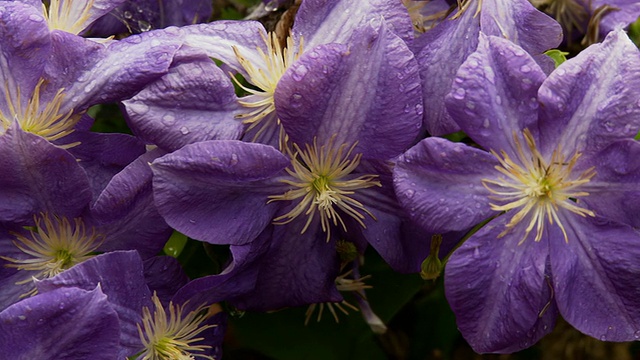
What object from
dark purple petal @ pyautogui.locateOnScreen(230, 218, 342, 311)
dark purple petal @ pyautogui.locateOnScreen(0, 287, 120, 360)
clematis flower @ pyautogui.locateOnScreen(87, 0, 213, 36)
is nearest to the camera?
dark purple petal @ pyautogui.locateOnScreen(0, 287, 120, 360)

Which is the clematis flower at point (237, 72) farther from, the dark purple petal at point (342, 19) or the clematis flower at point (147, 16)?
the clematis flower at point (147, 16)

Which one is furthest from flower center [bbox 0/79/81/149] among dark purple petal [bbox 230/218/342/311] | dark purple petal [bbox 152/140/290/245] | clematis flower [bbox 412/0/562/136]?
clematis flower [bbox 412/0/562/136]

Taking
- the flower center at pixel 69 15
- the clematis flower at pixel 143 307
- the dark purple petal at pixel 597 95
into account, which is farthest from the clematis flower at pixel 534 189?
the flower center at pixel 69 15

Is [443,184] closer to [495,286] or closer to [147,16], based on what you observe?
[495,286]

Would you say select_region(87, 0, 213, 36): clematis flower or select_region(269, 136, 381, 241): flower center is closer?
select_region(269, 136, 381, 241): flower center

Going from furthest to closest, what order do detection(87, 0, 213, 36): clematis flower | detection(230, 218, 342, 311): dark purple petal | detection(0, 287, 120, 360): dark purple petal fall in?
detection(87, 0, 213, 36): clematis flower → detection(230, 218, 342, 311): dark purple petal → detection(0, 287, 120, 360): dark purple petal

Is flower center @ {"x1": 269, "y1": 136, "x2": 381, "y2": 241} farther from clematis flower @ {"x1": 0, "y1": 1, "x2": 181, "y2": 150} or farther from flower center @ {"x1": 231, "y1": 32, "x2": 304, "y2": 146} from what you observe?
clematis flower @ {"x1": 0, "y1": 1, "x2": 181, "y2": 150}

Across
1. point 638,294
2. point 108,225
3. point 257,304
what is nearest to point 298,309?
point 257,304
